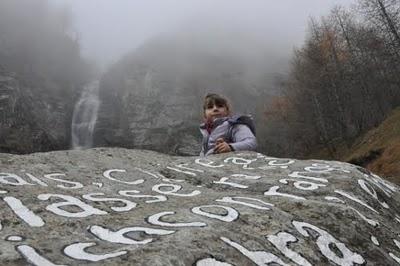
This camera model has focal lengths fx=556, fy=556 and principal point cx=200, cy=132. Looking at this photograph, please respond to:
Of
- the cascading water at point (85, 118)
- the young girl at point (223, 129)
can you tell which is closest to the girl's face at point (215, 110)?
the young girl at point (223, 129)

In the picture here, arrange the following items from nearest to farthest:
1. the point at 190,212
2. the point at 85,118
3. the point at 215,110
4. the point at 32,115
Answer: the point at 190,212
the point at 215,110
the point at 85,118
the point at 32,115

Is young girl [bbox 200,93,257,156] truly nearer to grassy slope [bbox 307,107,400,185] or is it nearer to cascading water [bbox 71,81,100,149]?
grassy slope [bbox 307,107,400,185]

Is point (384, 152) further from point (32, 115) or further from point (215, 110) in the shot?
point (32, 115)

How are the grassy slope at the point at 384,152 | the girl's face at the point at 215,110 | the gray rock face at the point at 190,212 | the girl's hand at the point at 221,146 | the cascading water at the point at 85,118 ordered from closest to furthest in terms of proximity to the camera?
the gray rock face at the point at 190,212
the girl's hand at the point at 221,146
the girl's face at the point at 215,110
the grassy slope at the point at 384,152
the cascading water at the point at 85,118

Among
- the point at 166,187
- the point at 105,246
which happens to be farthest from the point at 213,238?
the point at 166,187

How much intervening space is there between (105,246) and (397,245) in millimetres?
2346

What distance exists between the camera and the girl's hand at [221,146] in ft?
20.7

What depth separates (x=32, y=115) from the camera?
70.3 m

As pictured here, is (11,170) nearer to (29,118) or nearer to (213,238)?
(213,238)

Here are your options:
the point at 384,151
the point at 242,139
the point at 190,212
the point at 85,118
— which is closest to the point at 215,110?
the point at 242,139

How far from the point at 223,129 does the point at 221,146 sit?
0.95ft

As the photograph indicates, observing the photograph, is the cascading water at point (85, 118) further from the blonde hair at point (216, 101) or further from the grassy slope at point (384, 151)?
the blonde hair at point (216, 101)

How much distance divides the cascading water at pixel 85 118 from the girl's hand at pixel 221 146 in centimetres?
5346

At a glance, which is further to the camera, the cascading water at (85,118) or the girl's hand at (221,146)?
the cascading water at (85,118)
